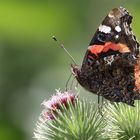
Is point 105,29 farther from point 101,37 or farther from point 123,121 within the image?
point 123,121

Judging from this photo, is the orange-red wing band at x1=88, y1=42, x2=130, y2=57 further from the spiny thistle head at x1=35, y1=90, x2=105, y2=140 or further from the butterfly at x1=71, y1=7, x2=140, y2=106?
the spiny thistle head at x1=35, y1=90, x2=105, y2=140

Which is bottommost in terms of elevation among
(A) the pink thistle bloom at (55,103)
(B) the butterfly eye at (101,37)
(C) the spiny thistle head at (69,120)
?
(C) the spiny thistle head at (69,120)

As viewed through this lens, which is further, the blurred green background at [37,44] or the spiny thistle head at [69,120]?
the blurred green background at [37,44]

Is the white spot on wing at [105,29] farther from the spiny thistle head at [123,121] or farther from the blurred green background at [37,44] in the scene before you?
the blurred green background at [37,44]

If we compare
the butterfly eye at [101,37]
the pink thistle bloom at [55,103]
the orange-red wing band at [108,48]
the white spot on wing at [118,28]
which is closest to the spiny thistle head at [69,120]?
the pink thistle bloom at [55,103]

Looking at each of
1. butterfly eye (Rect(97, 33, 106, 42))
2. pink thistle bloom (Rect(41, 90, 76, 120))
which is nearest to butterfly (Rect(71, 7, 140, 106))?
butterfly eye (Rect(97, 33, 106, 42))

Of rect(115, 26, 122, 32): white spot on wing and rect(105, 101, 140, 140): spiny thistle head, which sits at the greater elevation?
rect(115, 26, 122, 32): white spot on wing
